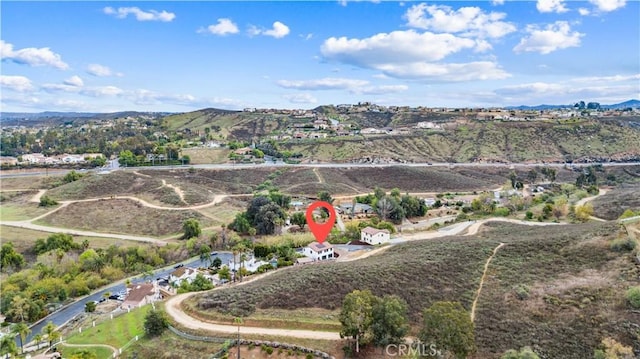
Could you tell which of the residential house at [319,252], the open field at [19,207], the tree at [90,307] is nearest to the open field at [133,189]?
the open field at [19,207]

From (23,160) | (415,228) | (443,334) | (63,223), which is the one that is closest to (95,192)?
(63,223)

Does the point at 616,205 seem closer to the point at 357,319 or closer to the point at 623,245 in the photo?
the point at 623,245

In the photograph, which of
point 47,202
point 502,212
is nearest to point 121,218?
point 47,202

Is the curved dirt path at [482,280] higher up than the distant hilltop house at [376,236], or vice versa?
the curved dirt path at [482,280]

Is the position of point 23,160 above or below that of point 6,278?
above

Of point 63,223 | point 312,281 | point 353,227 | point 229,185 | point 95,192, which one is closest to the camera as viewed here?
point 312,281

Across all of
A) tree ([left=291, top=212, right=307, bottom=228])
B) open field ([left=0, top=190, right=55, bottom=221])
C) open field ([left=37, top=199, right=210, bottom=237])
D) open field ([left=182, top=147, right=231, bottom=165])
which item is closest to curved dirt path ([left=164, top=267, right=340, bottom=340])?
tree ([left=291, top=212, right=307, bottom=228])

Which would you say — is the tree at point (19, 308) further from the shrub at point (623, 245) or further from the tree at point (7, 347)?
the shrub at point (623, 245)

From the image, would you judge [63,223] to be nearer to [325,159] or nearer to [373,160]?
[325,159]
